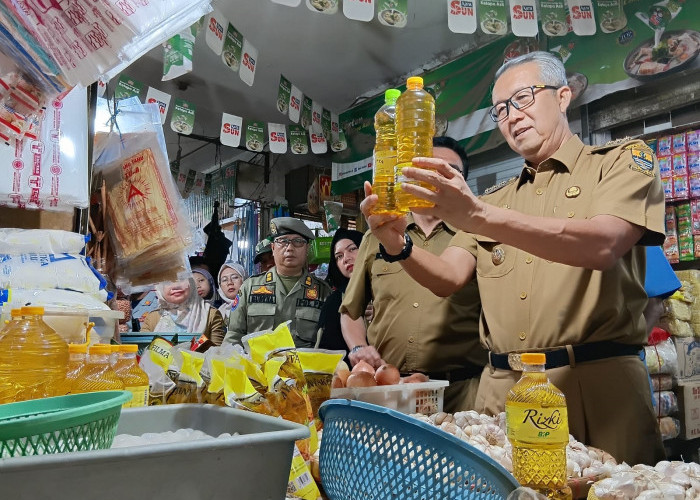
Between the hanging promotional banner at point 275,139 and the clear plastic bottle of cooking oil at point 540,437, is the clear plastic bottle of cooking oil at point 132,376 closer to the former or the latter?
the clear plastic bottle of cooking oil at point 540,437

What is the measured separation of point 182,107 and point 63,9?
3885 mm

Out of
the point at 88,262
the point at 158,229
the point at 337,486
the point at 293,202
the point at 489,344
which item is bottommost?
the point at 337,486

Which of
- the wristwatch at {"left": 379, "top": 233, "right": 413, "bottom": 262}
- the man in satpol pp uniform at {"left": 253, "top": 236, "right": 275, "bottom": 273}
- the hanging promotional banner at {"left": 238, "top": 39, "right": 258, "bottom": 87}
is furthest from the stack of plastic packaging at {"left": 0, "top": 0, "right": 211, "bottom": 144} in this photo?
the man in satpol pp uniform at {"left": 253, "top": 236, "right": 275, "bottom": 273}

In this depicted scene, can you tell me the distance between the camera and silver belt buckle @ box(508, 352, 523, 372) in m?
1.67

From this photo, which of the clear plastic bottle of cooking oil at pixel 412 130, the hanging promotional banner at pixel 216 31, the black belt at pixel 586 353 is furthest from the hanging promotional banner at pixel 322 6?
the black belt at pixel 586 353

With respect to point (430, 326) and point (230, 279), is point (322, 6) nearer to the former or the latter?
point (430, 326)

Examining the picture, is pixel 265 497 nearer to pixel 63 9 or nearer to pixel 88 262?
pixel 63 9

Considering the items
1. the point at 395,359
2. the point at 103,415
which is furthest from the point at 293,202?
the point at 103,415

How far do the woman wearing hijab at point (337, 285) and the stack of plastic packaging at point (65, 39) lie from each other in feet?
8.21

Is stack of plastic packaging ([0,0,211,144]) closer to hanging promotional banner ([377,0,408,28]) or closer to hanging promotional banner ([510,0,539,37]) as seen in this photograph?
hanging promotional banner ([377,0,408,28])

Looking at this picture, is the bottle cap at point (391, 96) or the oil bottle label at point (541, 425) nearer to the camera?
the oil bottle label at point (541, 425)

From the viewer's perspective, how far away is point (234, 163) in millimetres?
8102

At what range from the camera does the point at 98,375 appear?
45.9 inches

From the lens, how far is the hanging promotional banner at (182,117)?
4785 mm
